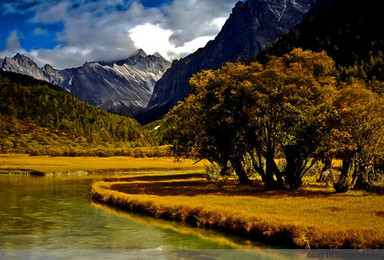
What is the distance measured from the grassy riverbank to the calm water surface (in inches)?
57.9

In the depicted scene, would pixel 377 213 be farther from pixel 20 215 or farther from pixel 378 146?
pixel 20 215

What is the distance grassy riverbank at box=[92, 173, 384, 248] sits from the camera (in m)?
21.1

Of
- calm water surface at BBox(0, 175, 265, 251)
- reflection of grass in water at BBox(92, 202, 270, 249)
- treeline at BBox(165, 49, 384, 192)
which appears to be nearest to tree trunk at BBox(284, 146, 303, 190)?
treeline at BBox(165, 49, 384, 192)

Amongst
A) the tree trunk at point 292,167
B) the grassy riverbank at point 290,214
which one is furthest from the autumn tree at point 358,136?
the tree trunk at point 292,167

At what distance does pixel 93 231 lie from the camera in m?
27.9

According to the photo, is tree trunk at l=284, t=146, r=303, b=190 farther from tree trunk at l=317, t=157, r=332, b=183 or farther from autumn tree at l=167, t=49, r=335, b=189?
tree trunk at l=317, t=157, r=332, b=183

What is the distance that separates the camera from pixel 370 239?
19891 millimetres

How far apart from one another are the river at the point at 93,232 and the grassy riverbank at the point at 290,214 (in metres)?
1.39

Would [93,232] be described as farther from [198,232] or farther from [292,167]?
[292,167]

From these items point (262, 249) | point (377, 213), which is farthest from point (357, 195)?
point (262, 249)

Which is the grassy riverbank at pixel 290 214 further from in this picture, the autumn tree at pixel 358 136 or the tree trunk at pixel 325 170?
the tree trunk at pixel 325 170

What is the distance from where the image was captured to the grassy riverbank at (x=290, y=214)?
69.2ft

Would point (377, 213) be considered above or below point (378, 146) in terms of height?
below

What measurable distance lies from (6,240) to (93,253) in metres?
7.95
